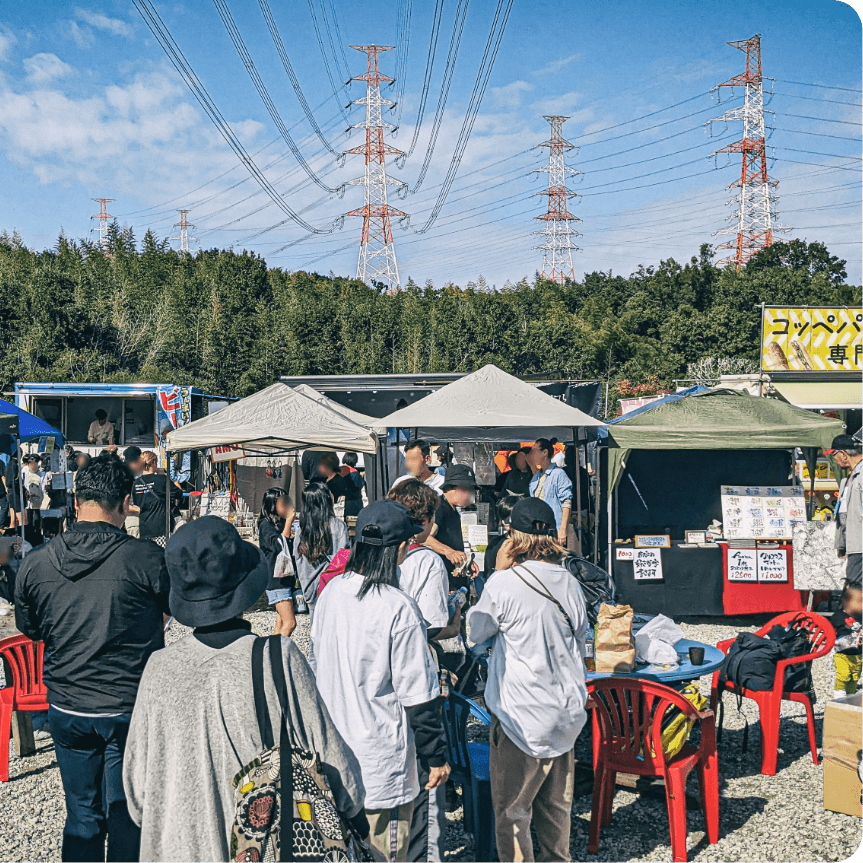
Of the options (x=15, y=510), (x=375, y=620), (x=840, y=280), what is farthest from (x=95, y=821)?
(x=840, y=280)

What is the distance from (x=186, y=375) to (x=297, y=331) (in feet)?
16.5

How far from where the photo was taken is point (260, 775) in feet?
6.11

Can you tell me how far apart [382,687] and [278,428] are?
6.53 metres

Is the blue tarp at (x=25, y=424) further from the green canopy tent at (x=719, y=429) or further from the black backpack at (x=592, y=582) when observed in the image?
the black backpack at (x=592, y=582)

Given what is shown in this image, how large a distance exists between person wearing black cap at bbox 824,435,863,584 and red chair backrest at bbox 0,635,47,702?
5.47m

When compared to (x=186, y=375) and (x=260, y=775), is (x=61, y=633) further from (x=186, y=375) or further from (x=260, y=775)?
(x=186, y=375)

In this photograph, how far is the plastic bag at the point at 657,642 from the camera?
425 cm

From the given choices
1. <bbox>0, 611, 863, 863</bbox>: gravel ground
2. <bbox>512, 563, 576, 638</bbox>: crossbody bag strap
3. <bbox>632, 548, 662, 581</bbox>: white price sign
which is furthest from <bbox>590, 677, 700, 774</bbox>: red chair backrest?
<bbox>632, 548, 662, 581</bbox>: white price sign

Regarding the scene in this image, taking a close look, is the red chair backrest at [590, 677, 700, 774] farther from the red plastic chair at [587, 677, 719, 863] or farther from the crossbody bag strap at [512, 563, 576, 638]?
the crossbody bag strap at [512, 563, 576, 638]

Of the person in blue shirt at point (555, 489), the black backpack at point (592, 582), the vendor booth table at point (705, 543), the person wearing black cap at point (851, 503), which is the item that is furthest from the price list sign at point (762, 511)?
the black backpack at point (592, 582)

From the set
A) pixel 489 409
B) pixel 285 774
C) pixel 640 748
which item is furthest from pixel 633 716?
pixel 489 409

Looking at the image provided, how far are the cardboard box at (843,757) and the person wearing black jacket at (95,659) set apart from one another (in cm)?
299

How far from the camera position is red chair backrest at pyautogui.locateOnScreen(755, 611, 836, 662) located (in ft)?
15.3

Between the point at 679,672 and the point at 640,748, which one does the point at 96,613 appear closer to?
the point at 640,748
